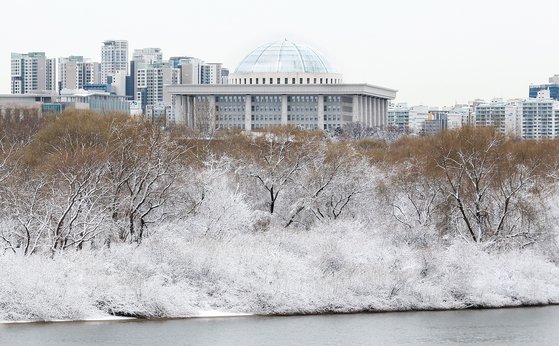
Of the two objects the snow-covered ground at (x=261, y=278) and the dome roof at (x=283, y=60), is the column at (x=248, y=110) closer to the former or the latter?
the dome roof at (x=283, y=60)

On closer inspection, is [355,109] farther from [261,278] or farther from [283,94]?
[261,278]

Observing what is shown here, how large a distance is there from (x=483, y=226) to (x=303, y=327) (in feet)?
45.5

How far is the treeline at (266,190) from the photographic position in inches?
2151

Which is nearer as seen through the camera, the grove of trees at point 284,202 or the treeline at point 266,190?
the grove of trees at point 284,202

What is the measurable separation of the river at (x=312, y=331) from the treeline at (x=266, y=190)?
6.73 m

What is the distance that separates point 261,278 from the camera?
50875 millimetres

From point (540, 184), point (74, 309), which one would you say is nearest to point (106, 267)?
point (74, 309)

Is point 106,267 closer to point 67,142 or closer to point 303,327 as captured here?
point 303,327

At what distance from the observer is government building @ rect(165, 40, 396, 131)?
180m

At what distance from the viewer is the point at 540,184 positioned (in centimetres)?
6309

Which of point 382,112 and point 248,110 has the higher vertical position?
point 382,112

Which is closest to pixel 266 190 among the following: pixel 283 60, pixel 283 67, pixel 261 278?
pixel 261 278

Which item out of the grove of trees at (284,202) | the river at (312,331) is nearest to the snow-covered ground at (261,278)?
the grove of trees at (284,202)

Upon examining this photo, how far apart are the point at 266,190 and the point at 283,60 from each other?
121320mm
